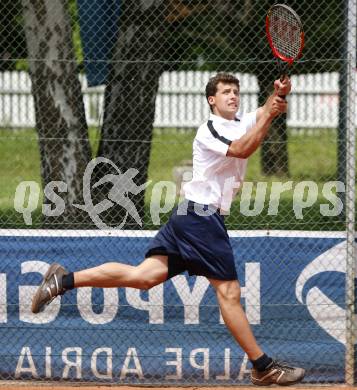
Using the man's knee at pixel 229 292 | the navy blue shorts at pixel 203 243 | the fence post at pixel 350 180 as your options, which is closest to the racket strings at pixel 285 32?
the fence post at pixel 350 180

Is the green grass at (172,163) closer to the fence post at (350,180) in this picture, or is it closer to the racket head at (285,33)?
the fence post at (350,180)

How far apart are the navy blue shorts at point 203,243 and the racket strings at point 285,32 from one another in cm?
108

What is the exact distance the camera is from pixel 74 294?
760cm

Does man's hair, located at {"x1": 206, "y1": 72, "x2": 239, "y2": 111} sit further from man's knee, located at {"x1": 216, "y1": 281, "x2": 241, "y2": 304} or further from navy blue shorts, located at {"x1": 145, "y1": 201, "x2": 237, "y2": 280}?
man's knee, located at {"x1": 216, "y1": 281, "x2": 241, "y2": 304}

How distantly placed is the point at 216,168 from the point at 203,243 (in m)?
0.47

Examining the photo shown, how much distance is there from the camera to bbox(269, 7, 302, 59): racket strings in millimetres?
6312

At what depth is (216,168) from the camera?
640 centimetres

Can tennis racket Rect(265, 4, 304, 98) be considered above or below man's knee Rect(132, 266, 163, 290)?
above

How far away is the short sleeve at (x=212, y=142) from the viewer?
20.4ft

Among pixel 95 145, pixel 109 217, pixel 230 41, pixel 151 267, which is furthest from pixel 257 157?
pixel 151 267

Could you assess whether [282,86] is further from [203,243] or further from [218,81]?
[203,243]

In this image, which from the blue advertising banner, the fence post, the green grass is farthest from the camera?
the green grass

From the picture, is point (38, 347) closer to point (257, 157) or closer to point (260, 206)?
point (260, 206)

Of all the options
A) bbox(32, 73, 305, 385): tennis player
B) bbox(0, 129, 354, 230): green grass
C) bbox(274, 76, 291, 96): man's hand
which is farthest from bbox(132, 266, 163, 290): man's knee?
bbox(0, 129, 354, 230): green grass
